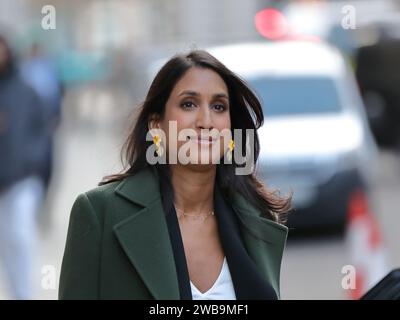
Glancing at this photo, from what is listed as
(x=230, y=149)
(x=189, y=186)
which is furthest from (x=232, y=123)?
(x=189, y=186)

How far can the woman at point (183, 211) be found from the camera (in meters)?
2.80

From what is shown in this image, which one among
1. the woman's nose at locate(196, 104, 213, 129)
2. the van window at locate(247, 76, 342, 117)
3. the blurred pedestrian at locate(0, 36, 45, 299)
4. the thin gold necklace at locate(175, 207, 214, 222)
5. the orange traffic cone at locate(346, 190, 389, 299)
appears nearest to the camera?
the woman's nose at locate(196, 104, 213, 129)

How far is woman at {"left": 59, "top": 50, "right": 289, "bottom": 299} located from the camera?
110 inches

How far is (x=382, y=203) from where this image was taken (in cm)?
1335

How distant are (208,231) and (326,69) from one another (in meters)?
8.65

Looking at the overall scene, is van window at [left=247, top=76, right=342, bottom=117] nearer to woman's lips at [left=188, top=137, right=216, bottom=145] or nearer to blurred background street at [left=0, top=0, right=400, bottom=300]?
blurred background street at [left=0, top=0, right=400, bottom=300]

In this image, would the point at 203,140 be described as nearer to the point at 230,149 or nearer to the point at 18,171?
the point at 230,149

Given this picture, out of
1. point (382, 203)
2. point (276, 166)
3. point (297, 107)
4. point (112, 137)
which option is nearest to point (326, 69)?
point (297, 107)

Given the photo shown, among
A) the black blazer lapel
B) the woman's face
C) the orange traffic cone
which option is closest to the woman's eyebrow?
the woman's face

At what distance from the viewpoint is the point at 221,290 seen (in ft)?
9.44

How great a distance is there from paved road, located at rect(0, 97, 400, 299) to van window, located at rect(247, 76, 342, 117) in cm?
128

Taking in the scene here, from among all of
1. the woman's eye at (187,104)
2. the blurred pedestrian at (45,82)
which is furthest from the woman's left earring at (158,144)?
the blurred pedestrian at (45,82)

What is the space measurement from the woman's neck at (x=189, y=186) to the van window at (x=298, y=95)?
26.4ft
